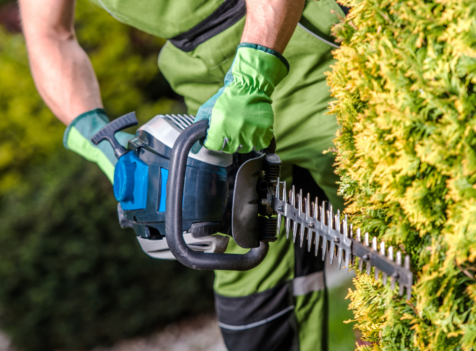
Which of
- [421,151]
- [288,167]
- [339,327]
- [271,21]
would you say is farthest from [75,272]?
[421,151]

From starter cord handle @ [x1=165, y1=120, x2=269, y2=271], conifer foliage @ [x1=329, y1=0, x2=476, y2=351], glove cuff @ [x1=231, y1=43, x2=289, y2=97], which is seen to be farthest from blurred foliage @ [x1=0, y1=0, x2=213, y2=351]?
conifer foliage @ [x1=329, y1=0, x2=476, y2=351]

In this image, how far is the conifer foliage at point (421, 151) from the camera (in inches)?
29.3

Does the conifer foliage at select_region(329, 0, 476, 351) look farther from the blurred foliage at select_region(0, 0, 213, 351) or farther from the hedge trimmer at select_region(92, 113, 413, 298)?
the blurred foliage at select_region(0, 0, 213, 351)

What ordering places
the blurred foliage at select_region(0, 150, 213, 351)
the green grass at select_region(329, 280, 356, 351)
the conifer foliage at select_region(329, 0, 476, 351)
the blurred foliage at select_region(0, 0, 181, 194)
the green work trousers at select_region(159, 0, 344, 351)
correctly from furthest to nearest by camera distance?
the blurred foliage at select_region(0, 0, 181, 194) → the blurred foliage at select_region(0, 150, 213, 351) → the green grass at select_region(329, 280, 356, 351) → the green work trousers at select_region(159, 0, 344, 351) → the conifer foliage at select_region(329, 0, 476, 351)

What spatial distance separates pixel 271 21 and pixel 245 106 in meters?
0.24

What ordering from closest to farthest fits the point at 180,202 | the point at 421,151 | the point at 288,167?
the point at 421,151 → the point at 180,202 → the point at 288,167

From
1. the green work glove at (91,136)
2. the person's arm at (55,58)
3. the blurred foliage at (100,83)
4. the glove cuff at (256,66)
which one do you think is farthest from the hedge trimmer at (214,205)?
the blurred foliage at (100,83)

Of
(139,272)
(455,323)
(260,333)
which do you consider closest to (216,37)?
(455,323)

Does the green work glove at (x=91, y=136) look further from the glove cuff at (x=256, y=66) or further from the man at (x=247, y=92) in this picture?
the glove cuff at (x=256, y=66)

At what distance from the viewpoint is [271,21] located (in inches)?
43.9

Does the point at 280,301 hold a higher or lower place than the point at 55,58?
lower

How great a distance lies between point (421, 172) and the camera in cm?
84

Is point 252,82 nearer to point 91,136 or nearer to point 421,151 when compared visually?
point 421,151

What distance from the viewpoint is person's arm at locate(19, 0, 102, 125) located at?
1.91 metres
